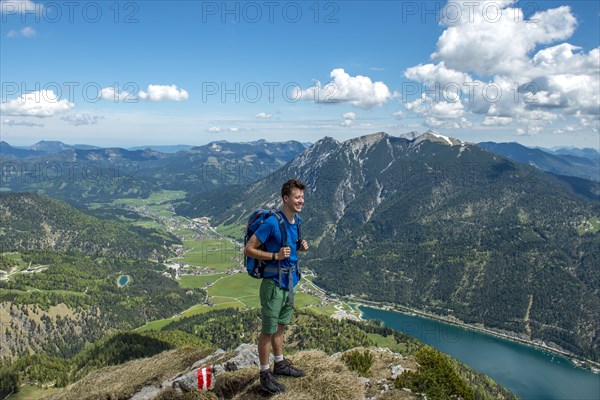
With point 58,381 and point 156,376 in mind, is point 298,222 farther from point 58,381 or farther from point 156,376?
point 58,381

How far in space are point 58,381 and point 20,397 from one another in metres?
12.8

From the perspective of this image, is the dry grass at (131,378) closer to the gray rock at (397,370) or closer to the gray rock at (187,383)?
the gray rock at (187,383)

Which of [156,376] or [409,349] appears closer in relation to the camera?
[156,376]

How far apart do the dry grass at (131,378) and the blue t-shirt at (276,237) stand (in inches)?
598

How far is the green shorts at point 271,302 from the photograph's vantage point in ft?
42.7

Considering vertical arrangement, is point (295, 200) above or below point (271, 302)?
above

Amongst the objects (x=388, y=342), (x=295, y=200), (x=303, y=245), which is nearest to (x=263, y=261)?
(x=303, y=245)

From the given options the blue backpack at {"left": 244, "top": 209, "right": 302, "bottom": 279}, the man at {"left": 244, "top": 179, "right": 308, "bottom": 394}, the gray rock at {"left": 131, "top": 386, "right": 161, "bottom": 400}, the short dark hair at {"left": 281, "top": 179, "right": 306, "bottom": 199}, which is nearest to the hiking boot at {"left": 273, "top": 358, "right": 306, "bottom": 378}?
the man at {"left": 244, "top": 179, "right": 308, "bottom": 394}

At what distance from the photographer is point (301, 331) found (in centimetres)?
17050

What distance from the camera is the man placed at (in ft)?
40.6

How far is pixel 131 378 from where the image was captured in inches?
962

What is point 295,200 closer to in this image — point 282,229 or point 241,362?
point 282,229

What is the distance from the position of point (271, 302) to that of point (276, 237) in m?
2.26

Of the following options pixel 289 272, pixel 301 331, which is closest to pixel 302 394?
pixel 289 272
